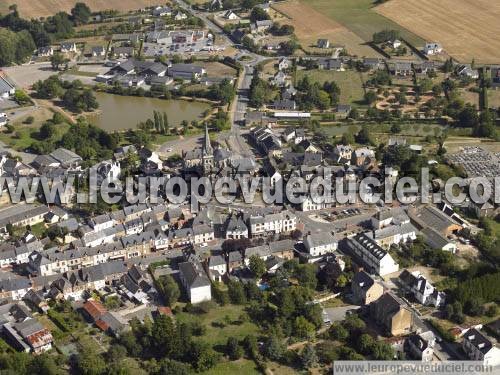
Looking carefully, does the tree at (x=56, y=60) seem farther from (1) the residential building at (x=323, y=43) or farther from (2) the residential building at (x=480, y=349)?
(2) the residential building at (x=480, y=349)

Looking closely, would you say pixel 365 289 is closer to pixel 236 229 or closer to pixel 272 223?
pixel 272 223

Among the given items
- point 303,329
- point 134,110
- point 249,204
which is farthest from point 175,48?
point 303,329

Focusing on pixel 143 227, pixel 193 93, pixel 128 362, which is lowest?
pixel 128 362

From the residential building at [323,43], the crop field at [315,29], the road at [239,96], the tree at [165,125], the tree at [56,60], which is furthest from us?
the crop field at [315,29]

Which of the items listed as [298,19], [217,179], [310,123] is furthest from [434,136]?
[298,19]

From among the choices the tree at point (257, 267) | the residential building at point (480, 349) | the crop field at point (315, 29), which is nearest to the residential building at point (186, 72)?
the crop field at point (315, 29)

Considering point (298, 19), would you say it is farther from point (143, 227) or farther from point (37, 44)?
point (143, 227)

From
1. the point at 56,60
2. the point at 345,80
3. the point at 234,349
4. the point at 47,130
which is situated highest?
the point at 56,60
